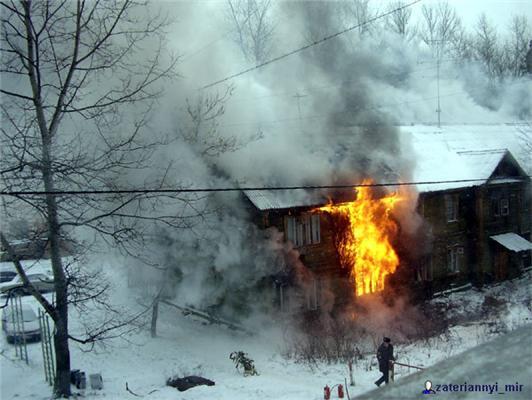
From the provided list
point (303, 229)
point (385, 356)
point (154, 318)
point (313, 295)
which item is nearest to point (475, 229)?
point (313, 295)

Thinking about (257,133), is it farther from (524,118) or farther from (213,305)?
(524,118)

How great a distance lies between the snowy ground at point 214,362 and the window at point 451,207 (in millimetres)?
4537

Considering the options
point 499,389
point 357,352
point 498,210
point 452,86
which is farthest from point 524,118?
point 499,389

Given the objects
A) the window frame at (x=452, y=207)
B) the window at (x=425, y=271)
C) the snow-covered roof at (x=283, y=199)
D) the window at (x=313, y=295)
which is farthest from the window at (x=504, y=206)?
the window at (x=313, y=295)

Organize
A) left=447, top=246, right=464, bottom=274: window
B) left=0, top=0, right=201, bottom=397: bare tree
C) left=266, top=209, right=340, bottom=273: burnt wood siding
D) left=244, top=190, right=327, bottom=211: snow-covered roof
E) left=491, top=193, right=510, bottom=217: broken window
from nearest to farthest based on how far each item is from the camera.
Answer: left=0, top=0, right=201, bottom=397: bare tree → left=244, top=190, right=327, bottom=211: snow-covered roof → left=266, top=209, right=340, bottom=273: burnt wood siding → left=447, top=246, right=464, bottom=274: window → left=491, top=193, right=510, bottom=217: broken window

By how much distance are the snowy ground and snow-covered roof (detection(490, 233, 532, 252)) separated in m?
4.36

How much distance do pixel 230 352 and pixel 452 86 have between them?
25.2 meters

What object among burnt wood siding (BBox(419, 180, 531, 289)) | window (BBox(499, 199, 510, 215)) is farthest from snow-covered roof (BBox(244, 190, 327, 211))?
window (BBox(499, 199, 510, 215))

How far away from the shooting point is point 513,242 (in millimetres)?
20906

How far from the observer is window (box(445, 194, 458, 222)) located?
19922 millimetres

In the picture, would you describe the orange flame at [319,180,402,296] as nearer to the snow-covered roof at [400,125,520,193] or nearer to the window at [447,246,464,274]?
the snow-covered roof at [400,125,520,193]

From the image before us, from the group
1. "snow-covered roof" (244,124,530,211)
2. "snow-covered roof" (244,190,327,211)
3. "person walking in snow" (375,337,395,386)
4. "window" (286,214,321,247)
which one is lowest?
"person walking in snow" (375,337,395,386)

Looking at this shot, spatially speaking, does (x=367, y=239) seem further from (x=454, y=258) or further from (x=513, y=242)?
(x=513, y=242)

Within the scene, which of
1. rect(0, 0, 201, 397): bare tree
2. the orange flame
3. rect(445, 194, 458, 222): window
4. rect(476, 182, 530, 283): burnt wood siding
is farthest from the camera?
rect(476, 182, 530, 283): burnt wood siding
